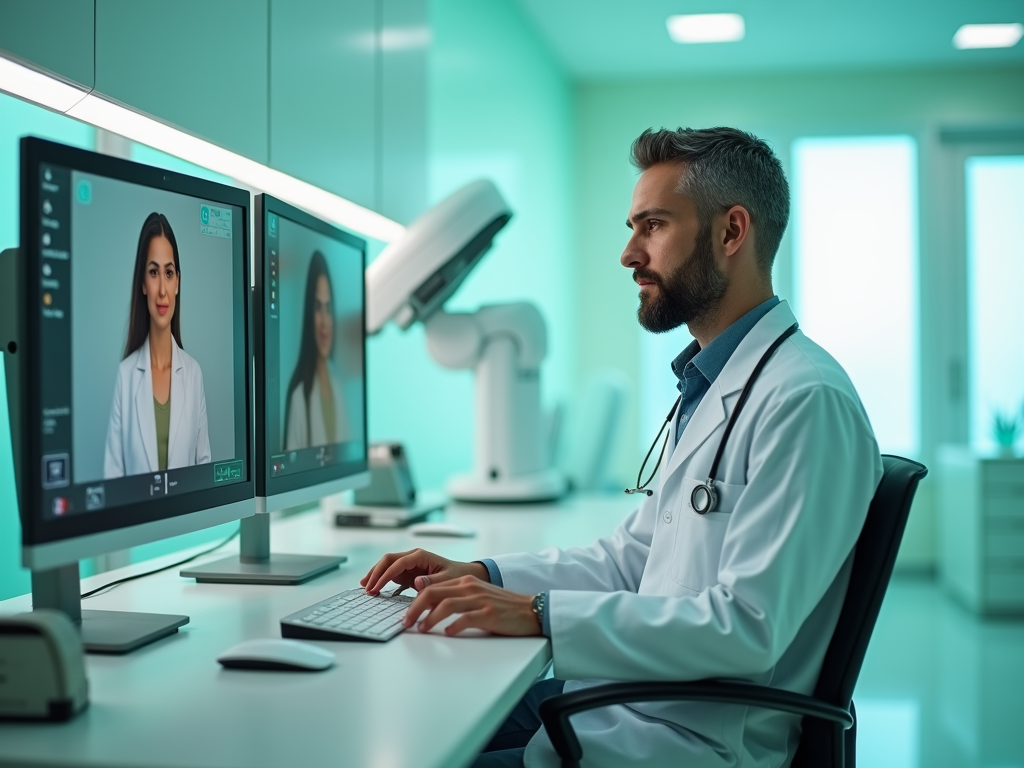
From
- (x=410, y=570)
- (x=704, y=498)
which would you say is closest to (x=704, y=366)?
(x=704, y=498)

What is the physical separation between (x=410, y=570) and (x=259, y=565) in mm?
347

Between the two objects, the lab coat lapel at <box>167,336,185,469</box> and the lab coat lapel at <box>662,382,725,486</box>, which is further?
the lab coat lapel at <box>662,382,725,486</box>

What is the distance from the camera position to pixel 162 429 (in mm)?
1147

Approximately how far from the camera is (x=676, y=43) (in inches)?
201

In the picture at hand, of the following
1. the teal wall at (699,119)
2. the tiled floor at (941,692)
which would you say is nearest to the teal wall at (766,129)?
the teal wall at (699,119)

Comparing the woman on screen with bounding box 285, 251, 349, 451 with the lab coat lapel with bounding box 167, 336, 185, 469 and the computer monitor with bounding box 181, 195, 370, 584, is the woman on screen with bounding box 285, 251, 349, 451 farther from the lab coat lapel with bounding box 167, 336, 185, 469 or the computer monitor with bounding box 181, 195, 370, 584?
the lab coat lapel with bounding box 167, 336, 185, 469

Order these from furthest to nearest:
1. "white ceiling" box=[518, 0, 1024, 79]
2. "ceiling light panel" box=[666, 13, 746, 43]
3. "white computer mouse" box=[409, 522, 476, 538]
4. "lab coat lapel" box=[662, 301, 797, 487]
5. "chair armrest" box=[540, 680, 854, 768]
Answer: "ceiling light panel" box=[666, 13, 746, 43] < "white ceiling" box=[518, 0, 1024, 79] < "white computer mouse" box=[409, 522, 476, 538] < "lab coat lapel" box=[662, 301, 797, 487] < "chair armrest" box=[540, 680, 854, 768]

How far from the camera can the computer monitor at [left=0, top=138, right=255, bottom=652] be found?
3.06 feet

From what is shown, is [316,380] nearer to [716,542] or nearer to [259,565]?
[259,565]

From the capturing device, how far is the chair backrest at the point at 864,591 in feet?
3.65

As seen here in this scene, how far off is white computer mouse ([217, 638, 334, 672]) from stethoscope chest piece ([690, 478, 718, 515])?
500mm

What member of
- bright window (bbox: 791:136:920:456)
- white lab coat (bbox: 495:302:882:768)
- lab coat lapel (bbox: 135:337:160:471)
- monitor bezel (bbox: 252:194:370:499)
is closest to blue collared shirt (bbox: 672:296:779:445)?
white lab coat (bbox: 495:302:882:768)

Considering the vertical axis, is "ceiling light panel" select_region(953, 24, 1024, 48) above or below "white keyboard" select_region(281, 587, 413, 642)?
above

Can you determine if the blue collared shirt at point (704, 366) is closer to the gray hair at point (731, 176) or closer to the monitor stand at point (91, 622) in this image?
the gray hair at point (731, 176)
